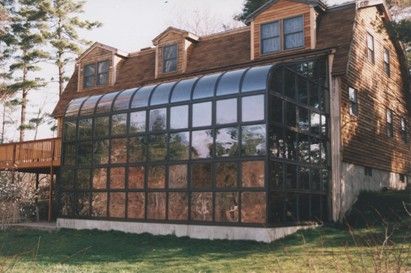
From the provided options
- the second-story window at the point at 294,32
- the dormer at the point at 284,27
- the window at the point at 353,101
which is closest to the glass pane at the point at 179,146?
the dormer at the point at 284,27

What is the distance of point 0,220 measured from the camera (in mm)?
20719

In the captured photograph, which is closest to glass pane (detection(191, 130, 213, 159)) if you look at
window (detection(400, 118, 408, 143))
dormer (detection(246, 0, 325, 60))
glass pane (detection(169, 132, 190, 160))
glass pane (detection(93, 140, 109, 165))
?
glass pane (detection(169, 132, 190, 160))

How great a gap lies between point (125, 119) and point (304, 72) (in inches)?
272

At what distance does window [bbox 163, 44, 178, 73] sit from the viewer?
851 inches

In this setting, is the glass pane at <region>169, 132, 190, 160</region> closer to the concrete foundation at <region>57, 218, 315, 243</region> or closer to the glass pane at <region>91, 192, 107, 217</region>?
the concrete foundation at <region>57, 218, 315, 243</region>

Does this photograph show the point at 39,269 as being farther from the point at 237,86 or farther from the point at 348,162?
the point at 348,162

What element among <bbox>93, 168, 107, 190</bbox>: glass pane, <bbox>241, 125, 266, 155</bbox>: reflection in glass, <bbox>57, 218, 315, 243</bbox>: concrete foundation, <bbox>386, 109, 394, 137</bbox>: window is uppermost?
<bbox>386, 109, 394, 137</bbox>: window

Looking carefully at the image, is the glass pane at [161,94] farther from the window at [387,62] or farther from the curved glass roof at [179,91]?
the window at [387,62]

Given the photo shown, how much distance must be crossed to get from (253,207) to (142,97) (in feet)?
21.1

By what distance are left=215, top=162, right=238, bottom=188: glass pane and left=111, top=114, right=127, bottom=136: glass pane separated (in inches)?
183

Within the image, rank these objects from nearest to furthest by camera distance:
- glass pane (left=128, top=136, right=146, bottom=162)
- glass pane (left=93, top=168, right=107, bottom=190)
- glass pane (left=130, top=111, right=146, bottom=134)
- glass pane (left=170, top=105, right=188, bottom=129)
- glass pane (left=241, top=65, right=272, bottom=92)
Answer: glass pane (left=241, top=65, right=272, bottom=92) → glass pane (left=170, top=105, right=188, bottom=129) → glass pane (left=128, top=136, right=146, bottom=162) → glass pane (left=130, top=111, right=146, bottom=134) → glass pane (left=93, top=168, right=107, bottom=190)

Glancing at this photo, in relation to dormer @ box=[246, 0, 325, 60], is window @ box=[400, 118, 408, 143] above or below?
below

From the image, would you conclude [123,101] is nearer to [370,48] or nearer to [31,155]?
[31,155]

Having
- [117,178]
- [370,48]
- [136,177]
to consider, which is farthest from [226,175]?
[370,48]
